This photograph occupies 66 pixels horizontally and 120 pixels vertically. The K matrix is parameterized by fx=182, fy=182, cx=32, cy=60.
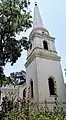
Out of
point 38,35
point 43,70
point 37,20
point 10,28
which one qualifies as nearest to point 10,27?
point 10,28

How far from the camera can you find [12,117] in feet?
20.8

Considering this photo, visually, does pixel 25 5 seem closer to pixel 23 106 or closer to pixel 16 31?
pixel 16 31

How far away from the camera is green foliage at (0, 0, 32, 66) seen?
14.7m

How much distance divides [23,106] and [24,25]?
1133cm

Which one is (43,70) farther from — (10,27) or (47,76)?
(10,27)

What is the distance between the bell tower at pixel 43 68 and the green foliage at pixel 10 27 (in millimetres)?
5647

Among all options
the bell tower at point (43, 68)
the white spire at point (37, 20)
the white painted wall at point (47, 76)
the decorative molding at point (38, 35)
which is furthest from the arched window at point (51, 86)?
the white spire at point (37, 20)

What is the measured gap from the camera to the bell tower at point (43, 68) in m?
19.7

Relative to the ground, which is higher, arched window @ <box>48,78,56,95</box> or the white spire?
the white spire

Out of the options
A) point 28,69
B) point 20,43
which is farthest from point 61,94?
point 20,43

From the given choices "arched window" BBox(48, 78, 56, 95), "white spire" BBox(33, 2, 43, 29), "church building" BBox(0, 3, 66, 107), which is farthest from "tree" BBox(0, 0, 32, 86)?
"white spire" BBox(33, 2, 43, 29)

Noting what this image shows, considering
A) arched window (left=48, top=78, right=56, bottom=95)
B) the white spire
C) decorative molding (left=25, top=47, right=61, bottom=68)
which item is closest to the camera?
arched window (left=48, top=78, right=56, bottom=95)

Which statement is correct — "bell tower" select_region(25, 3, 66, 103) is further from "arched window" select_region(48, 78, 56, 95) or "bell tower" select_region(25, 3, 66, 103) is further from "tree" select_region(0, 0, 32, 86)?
"tree" select_region(0, 0, 32, 86)

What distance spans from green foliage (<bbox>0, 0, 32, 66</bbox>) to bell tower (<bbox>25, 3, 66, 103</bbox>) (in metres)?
5.65
